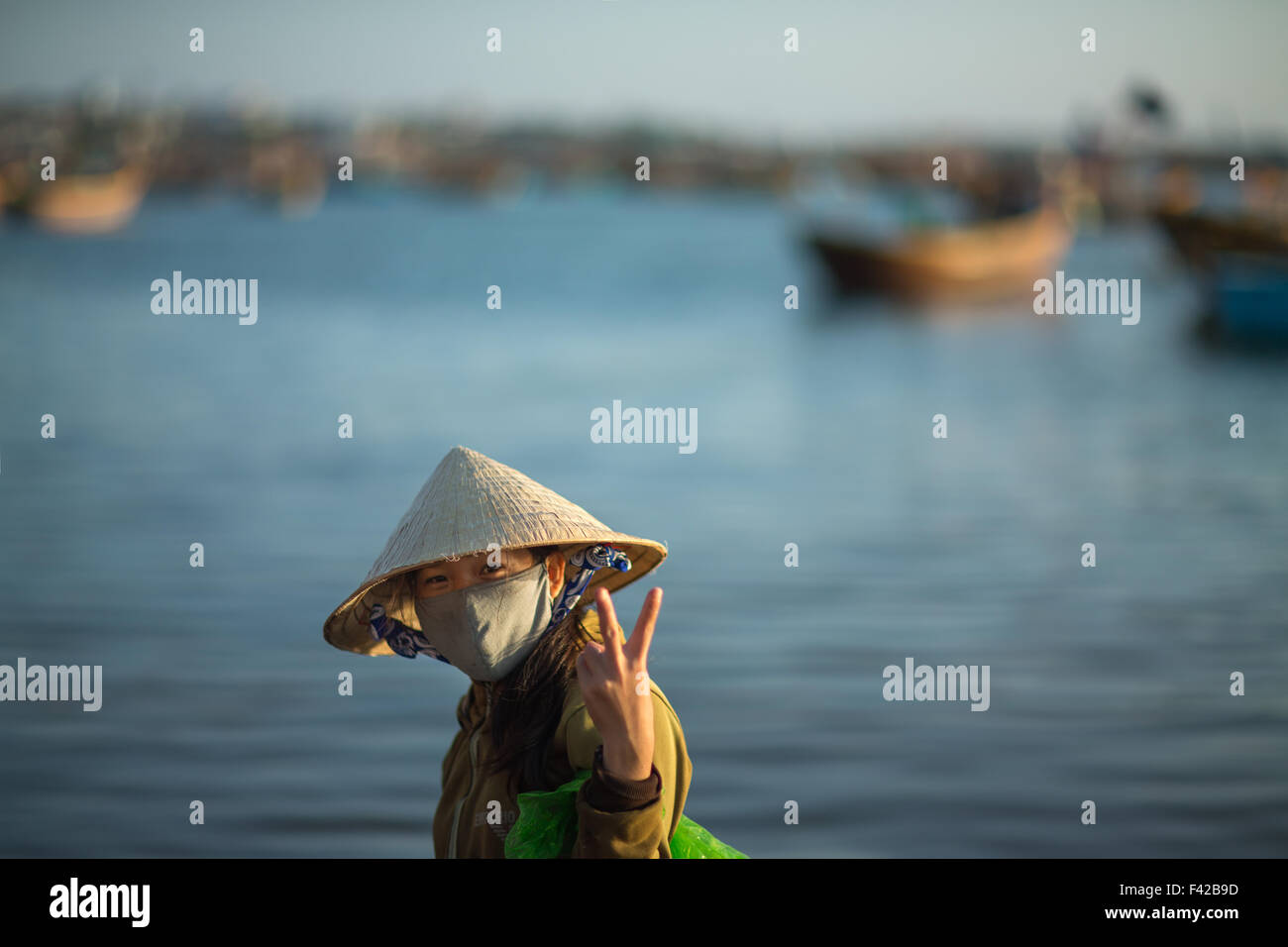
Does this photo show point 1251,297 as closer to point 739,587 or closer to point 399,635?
point 739,587

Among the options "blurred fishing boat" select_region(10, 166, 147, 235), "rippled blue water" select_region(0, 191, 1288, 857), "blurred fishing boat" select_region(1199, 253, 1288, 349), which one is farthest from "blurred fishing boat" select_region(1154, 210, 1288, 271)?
"blurred fishing boat" select_region(10, 166, 147, 235)

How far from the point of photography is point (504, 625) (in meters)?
2.22

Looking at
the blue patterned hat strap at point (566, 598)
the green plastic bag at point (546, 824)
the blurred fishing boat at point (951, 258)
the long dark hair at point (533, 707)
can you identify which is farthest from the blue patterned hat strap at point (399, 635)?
the blurred fishing boat at point (951, 258)

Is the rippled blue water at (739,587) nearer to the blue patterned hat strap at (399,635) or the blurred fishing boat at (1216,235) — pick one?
the blurred fishing boat at (1216,235)

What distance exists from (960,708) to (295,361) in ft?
56.5

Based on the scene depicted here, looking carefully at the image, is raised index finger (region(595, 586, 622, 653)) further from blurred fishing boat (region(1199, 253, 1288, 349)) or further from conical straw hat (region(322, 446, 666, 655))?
blurred fishing boat (region(1199, 253, 1288, 349))

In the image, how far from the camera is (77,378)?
60.7ft

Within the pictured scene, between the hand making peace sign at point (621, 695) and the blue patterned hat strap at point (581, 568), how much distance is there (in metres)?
0.33

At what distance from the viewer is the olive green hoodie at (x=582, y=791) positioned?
1955mm

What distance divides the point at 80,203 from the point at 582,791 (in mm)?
72397

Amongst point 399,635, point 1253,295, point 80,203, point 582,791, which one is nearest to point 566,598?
point 399,635

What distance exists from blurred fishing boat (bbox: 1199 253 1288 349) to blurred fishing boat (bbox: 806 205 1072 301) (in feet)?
28.4
